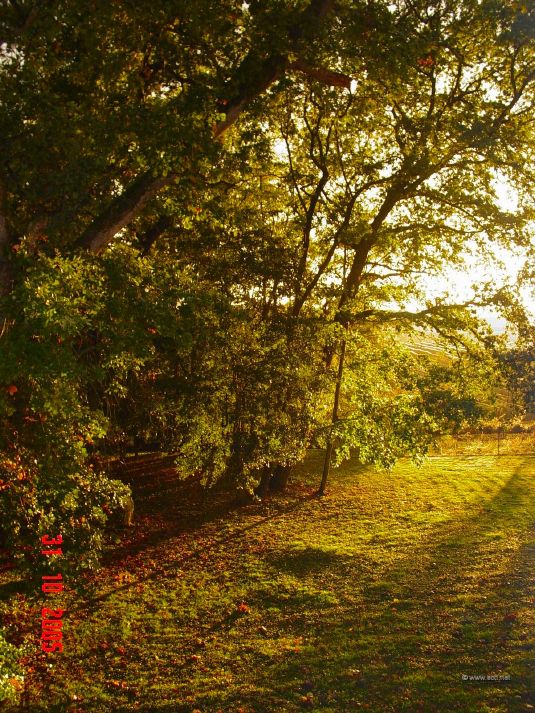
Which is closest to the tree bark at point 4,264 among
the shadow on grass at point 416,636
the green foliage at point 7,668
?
the green foliage at point 7,668

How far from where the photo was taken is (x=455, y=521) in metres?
16.4

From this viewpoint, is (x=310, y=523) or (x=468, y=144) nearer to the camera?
(x=468, y=144)

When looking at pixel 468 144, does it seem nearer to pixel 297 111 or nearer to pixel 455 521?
pixel 297 111

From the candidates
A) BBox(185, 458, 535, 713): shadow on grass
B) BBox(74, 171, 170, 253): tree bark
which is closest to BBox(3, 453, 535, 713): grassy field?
BBox(185, 458, 535, 713): shadow on grass

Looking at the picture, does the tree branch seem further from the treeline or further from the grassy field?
the grassy field

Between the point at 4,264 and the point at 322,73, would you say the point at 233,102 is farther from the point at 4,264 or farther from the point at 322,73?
the point at 4,264

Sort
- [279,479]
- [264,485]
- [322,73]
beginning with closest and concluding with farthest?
[322,73] → [264,485] → [279,479]

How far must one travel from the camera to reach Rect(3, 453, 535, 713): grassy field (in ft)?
25.9

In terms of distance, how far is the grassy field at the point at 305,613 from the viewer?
7887 millimetres

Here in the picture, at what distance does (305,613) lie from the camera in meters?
10.7

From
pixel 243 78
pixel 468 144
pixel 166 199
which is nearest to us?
pixel 243 78

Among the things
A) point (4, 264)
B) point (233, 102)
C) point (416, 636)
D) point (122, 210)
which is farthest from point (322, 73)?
point (416, 636)

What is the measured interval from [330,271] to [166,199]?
953 cm

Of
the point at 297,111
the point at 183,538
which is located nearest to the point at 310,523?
the point at 183,538
